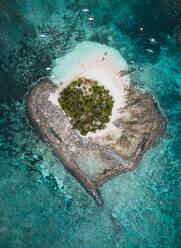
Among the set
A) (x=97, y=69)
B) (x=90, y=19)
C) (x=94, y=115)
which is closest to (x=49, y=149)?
(x=94, y=115)

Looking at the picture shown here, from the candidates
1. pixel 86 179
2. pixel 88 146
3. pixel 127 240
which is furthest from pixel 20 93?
pixel 127 240

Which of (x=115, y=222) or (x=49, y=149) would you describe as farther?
(x=49, y=149)

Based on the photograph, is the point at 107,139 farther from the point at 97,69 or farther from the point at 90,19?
the point at 90,19

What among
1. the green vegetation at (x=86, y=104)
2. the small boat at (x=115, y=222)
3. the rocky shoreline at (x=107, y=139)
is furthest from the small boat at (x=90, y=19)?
the small boat at (x=115, y=222)

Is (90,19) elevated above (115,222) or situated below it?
above

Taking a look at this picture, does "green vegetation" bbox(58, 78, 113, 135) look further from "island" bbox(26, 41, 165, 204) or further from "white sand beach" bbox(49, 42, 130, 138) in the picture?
"white sand beach" bbox(49, 42, 130, 138)

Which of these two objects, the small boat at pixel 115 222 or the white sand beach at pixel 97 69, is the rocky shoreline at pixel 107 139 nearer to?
the white sand beach at pixel 97 69

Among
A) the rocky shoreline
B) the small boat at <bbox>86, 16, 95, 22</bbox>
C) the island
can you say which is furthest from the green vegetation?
the small boat at <bbox>86, 16, 95, 22</bbox>
